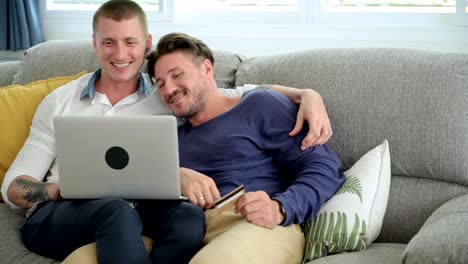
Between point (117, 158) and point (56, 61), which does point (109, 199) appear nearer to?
point (117, 158)

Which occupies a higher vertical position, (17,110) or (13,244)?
(17,110)

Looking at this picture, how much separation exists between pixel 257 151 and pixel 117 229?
525 millimetres

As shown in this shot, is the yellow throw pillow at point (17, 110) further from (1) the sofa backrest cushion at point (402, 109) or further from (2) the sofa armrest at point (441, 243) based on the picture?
(2) the sofa armrest at point (441, 243)

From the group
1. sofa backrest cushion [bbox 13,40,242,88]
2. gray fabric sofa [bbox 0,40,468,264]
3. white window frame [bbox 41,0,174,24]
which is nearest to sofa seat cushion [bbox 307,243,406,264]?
gray fabric sofa [bbox 0,40,468,264]

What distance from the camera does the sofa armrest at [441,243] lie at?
1.54 m

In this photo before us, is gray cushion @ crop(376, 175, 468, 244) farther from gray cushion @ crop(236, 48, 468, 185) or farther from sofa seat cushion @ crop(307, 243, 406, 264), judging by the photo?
sofa seat cushion @ crop(307, 243, 406, 264)

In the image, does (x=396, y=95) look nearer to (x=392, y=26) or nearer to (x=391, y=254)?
(x=391, y=254)

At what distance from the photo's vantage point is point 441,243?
158 cm

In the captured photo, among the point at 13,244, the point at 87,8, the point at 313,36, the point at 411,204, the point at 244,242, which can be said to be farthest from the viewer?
the point at 87,8

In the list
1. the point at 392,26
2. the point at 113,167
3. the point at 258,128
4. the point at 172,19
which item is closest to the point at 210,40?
the point at 172,19

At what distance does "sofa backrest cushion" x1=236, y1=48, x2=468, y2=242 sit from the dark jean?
63 cm

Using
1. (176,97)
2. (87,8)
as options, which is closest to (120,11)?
(176,97)

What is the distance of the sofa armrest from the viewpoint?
1.54 metres

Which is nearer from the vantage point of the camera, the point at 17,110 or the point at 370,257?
the point at 370,257
